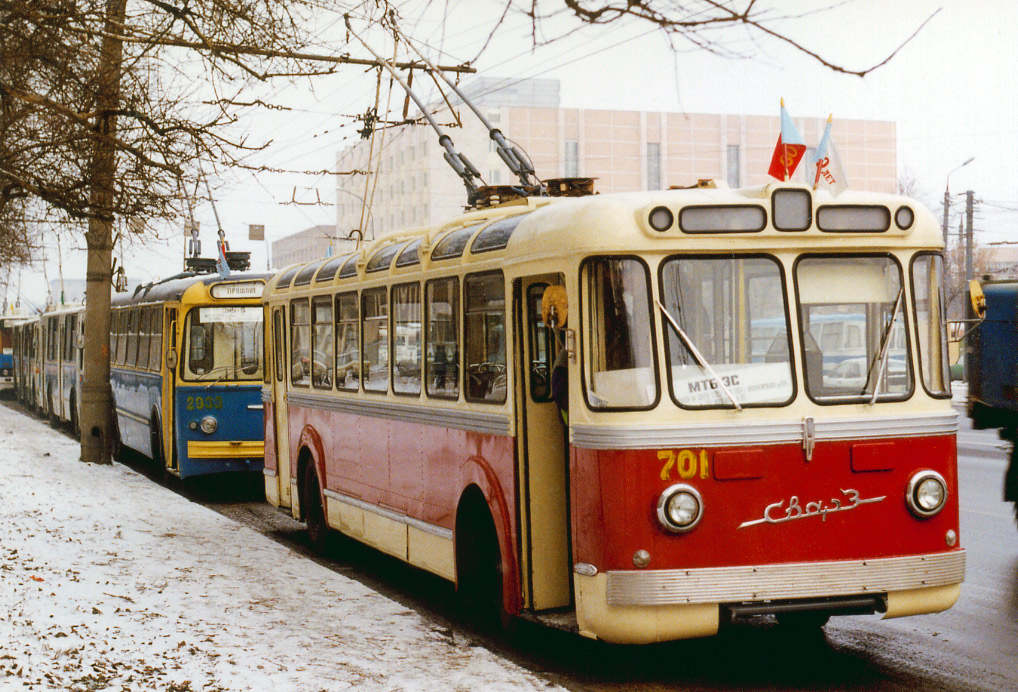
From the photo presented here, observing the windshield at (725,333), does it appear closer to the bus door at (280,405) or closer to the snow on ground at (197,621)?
the snow on ground at (197,621)

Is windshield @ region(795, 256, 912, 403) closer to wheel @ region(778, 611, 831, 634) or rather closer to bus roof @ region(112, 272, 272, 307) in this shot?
wheel @ region(778, 611, 831, 634)

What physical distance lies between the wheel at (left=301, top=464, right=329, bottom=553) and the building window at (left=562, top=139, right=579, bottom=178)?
77685mm

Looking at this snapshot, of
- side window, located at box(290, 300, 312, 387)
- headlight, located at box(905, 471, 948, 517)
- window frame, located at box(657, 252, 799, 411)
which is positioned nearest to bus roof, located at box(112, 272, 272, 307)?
side window, located at box(290, 300, 312, 387)

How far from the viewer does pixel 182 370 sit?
17.6 meters

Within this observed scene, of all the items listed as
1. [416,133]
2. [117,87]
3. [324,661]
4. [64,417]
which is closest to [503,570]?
[324,661]

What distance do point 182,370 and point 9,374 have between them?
5554cm

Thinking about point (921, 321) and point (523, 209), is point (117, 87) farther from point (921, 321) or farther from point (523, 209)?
point (921, 321)

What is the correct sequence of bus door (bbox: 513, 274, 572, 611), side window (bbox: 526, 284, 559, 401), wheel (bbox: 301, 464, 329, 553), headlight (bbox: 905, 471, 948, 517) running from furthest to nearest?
1. wheel (bbox: 301, 464, 329, 553)
2. side window (bbox: 526, 284, 559, 401)
3. bus door (bbox: 513, 274, 572, 611)
4. headlight (bbox: 905, 471, 948, 517)

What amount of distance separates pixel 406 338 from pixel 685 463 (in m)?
3.59

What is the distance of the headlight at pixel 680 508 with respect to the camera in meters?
6.79

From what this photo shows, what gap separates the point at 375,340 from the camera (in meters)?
10.7

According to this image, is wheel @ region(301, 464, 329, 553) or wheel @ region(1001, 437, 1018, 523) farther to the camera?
wheel @ region(301, 464, 329, 553)

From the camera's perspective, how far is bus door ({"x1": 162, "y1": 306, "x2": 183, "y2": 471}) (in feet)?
58.0

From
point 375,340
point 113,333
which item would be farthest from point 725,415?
point 113,333
